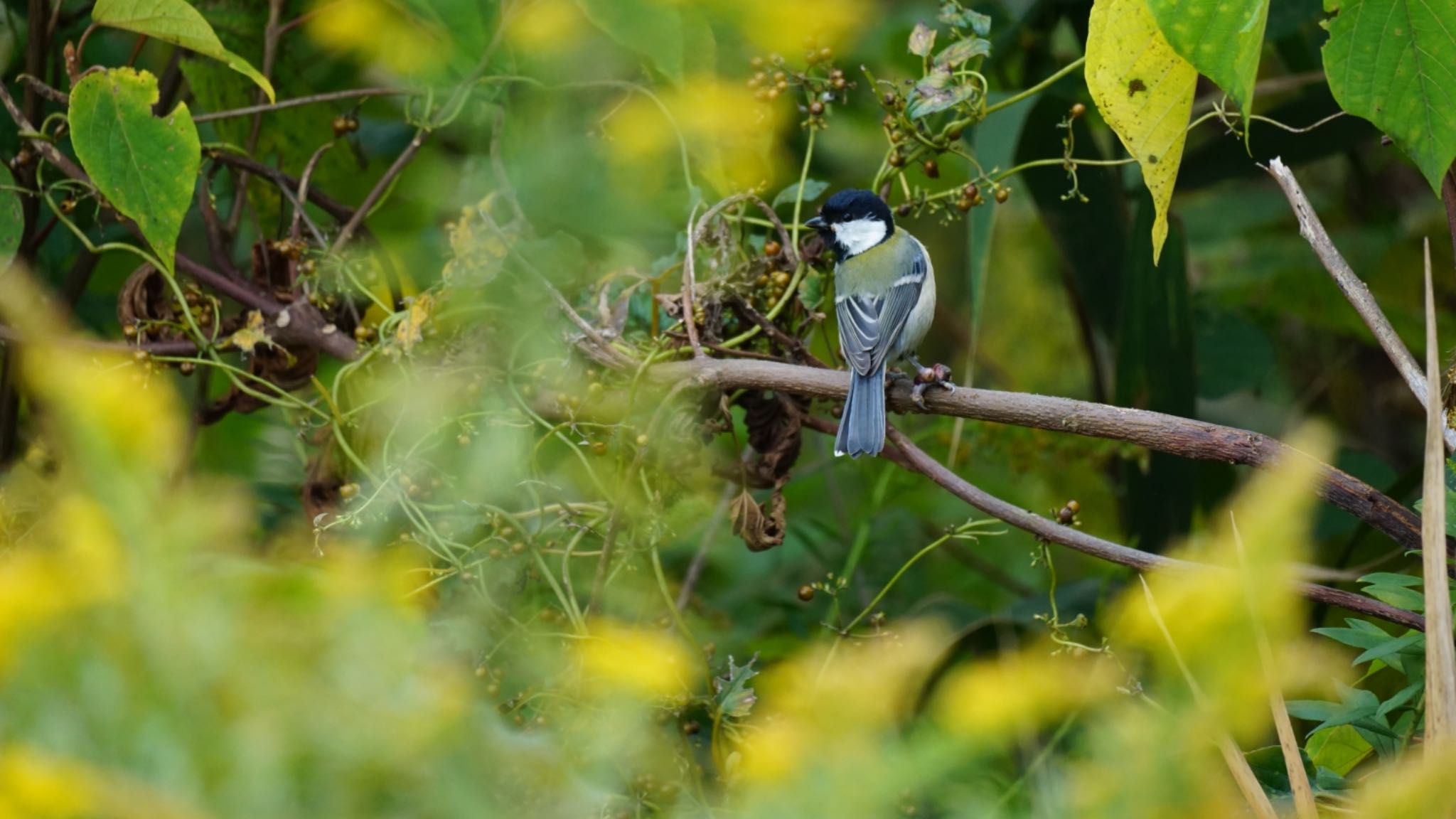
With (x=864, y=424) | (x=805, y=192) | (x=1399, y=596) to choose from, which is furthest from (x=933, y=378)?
(x=1399, y=596)

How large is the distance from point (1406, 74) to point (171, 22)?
127 centimetres

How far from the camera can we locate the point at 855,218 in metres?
2.20

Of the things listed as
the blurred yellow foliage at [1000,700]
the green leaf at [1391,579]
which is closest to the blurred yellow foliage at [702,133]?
the green leaf at [1391,579]

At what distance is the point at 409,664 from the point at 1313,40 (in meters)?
2.80

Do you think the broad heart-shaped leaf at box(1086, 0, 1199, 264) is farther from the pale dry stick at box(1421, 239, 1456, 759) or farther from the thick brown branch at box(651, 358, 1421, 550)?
the pale dry stick at box(1421, 239, 1456, 759)

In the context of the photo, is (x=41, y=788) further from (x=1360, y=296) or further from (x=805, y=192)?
(x=805, y=192)

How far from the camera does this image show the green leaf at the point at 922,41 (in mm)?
1566

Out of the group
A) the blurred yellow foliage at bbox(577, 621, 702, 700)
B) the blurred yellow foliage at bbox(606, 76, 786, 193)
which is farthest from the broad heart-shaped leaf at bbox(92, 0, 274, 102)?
the blurred yellow foliage at bbox(577, 621, 702, 700)

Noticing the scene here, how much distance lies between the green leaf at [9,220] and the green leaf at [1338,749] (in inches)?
61.3

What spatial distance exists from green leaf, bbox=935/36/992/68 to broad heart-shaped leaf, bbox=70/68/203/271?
0.87 meters

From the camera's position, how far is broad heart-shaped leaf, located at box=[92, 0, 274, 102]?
4.54ft

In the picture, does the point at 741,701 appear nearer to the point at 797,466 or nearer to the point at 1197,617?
the point at 1197,617

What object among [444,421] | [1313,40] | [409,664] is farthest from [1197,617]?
[1313,40]

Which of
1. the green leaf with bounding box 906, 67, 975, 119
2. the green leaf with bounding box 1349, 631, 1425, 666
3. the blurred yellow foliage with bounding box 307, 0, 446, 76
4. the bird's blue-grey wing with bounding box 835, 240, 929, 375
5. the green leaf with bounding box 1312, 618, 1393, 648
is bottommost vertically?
the bird's blue-grey wing with bounding box 835, 240, 929, 375
